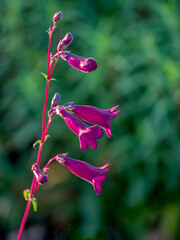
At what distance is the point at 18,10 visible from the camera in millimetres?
3379

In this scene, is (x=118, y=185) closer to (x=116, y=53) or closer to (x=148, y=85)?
(x=148, y=85)

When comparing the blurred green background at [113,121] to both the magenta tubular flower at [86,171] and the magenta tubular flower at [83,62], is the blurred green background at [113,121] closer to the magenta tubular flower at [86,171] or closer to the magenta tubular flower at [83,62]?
the magenta tubular flower at [86,171]

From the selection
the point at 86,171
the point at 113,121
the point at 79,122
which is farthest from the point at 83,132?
the point at 113,121

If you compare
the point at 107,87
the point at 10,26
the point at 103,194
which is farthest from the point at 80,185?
the point at 10,26

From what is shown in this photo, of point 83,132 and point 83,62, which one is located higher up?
point 83,62

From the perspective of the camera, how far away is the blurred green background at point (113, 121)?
3.00 meters

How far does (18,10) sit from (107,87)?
952 millimetres

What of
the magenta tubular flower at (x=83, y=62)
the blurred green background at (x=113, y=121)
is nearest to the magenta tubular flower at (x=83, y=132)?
the magenta tubular flower at (x=83, y=62)

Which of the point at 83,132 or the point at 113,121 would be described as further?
the point at 113,121

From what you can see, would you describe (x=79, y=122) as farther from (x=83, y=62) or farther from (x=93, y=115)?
(x=83, y=62)

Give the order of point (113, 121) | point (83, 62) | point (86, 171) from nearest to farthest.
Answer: point (83, 62) → point (86, 171) → point (113, 121)

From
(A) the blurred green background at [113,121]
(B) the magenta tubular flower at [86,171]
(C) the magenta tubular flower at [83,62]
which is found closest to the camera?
(C) the magenta tubular flower at [83,62]

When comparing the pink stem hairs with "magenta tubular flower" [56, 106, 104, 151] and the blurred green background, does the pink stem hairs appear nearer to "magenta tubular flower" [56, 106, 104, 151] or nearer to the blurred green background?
"magenta tubular flower" [56, 106, 104, 151]

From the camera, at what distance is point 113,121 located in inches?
122
